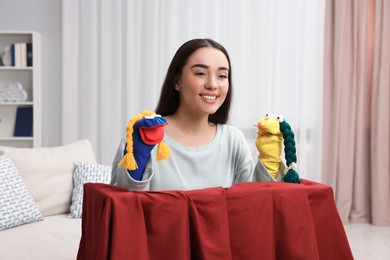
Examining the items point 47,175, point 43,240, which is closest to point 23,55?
point 47,175

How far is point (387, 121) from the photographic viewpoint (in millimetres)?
4020

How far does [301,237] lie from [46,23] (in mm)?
3357

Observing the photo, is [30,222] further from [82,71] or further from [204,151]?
[82,71]

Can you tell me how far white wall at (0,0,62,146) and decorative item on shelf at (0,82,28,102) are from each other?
0.20 meters

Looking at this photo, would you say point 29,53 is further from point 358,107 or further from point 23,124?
point 358,107

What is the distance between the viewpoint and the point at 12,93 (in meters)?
3.93

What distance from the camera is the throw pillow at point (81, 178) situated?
257 cm

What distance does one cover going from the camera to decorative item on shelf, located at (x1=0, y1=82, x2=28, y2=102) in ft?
Result: 12.9

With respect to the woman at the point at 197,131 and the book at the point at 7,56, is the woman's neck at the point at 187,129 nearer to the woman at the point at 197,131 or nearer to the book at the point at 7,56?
the woman at the point at 197,131

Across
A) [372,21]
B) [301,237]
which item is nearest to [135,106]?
[372,21]

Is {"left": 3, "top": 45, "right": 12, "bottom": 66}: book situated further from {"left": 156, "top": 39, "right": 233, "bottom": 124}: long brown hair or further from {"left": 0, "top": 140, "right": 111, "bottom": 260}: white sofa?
{"left": 156, "top": 39, "right": 233, "bottom": 124}: long brown hair

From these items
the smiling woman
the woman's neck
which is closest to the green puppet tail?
the smiling woman

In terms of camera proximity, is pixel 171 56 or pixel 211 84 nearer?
pixel 211 84

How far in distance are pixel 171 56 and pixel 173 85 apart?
2.57 meters
